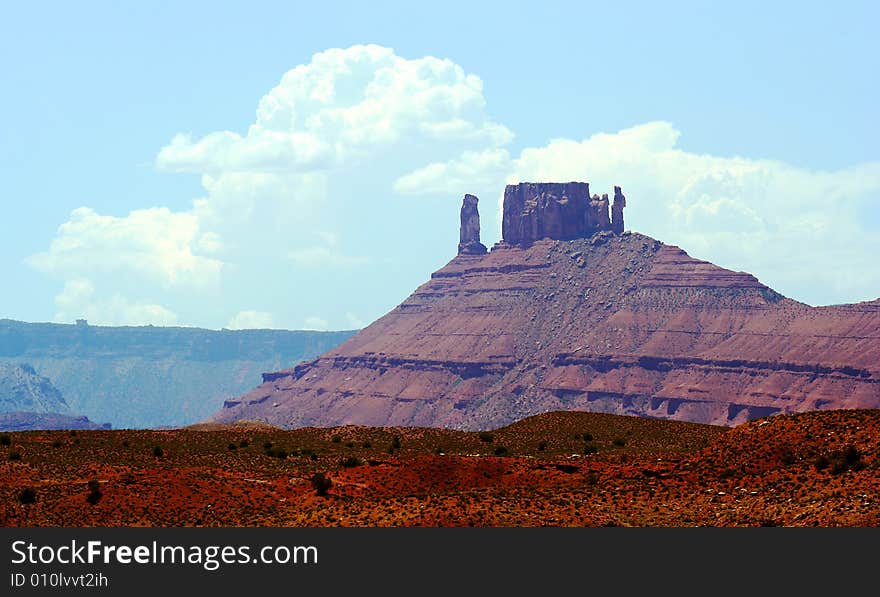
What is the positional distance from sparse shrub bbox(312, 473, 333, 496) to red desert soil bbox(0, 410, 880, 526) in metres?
0.34

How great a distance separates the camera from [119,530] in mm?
43188

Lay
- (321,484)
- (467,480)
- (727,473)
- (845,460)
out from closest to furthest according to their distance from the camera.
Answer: (845,460), (727,473), (321,484), (467,480)

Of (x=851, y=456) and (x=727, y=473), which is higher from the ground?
(x=851, y=456)

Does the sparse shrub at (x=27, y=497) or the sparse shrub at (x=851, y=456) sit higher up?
the sparse shrub at (x=851, y=456)

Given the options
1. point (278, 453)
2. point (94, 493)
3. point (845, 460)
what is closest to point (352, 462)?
point (278, 453)

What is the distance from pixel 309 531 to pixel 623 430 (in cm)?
4302

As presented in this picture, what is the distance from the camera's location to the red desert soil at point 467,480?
5169 centimetres

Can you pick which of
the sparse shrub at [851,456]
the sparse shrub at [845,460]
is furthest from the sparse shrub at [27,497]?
the sparse shrub at [851,456]

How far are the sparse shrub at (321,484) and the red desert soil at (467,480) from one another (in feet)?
1.11

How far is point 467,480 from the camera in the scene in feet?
203

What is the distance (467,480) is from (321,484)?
21.1ft

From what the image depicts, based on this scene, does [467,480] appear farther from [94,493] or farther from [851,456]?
[851,456]

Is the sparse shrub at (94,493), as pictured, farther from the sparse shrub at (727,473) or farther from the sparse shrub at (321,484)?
the sparse shrub at (727,473)

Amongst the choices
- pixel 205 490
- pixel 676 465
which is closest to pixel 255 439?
pixel 205 490
